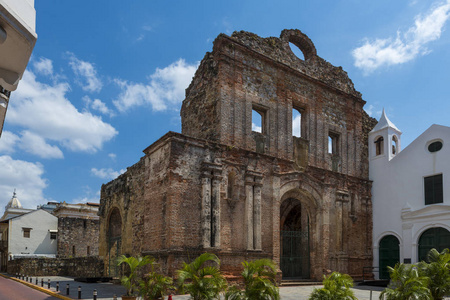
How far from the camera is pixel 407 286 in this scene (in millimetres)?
9461

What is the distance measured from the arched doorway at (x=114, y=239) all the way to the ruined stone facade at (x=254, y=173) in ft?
0.25

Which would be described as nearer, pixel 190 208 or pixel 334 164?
pixel 190 208

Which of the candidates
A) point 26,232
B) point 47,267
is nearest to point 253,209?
point 47,267

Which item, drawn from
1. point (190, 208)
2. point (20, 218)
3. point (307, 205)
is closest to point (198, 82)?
point (190, 208)

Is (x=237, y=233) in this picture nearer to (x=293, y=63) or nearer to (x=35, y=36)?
(x=293, y=63)

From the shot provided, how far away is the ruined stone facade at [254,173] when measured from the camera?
46.9 feet

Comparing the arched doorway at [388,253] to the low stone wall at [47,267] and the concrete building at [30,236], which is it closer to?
the low stone wall at [47,267]

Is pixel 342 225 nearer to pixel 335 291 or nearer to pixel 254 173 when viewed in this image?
pixel 254 173

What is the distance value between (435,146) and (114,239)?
1634cm

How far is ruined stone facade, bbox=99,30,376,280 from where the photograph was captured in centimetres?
1429

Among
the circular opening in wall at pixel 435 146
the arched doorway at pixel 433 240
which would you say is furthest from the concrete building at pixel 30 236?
the circular opening in wall at pixel 435 146

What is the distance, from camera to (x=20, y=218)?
37.4 m

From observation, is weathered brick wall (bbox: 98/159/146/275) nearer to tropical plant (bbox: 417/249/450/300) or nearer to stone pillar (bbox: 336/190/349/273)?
stone pillar (bbox: 336/190/349/273)

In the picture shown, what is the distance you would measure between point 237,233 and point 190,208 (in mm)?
2267
